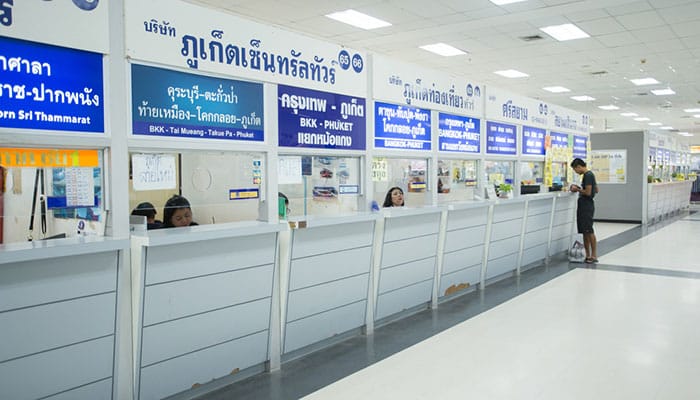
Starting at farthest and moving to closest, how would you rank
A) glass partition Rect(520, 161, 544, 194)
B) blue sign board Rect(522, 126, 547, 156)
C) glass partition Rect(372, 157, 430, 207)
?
glass partition Rect(520, 161, 544, 194) → blue sign board Rect(522, 126, 547, 156) → glass partition Rect(372, 157, 430, 207)

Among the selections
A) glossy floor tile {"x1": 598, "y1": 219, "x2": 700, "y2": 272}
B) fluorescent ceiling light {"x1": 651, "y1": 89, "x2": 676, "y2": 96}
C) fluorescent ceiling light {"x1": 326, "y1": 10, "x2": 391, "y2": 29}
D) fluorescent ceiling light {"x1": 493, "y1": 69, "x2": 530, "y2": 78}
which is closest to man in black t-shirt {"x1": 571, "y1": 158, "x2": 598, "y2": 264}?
glossy floor tile {"x1": 598, "y1": 219, "x2": 700, "y2": 272}

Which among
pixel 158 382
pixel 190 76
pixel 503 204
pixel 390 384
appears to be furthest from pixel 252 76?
pixel 503 204

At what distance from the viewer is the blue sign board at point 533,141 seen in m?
6.74

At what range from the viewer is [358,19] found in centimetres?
785

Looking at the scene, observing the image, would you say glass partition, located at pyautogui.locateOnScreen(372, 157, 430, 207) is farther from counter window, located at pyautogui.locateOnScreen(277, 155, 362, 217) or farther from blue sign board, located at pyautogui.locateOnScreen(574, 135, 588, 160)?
blue sign board, located at pyautogui.locateOnScreen(574, 135, 588, 160)

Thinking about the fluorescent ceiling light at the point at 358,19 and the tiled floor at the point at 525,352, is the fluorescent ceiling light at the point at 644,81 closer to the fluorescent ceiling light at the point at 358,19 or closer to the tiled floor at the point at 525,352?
the fluorescent ceiling light at the point at 358,19

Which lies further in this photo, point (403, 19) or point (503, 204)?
point (403, 19)

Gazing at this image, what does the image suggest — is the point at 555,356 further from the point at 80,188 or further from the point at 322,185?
the point at 80,188

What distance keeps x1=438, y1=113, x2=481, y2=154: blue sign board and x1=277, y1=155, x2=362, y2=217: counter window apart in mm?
1264

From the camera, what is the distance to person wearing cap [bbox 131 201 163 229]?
314 cm

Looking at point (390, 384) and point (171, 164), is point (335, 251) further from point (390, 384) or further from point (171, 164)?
point (171, 164)

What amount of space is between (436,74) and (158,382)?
354 cm

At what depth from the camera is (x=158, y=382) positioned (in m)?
2.76

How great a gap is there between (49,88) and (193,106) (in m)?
0.75
